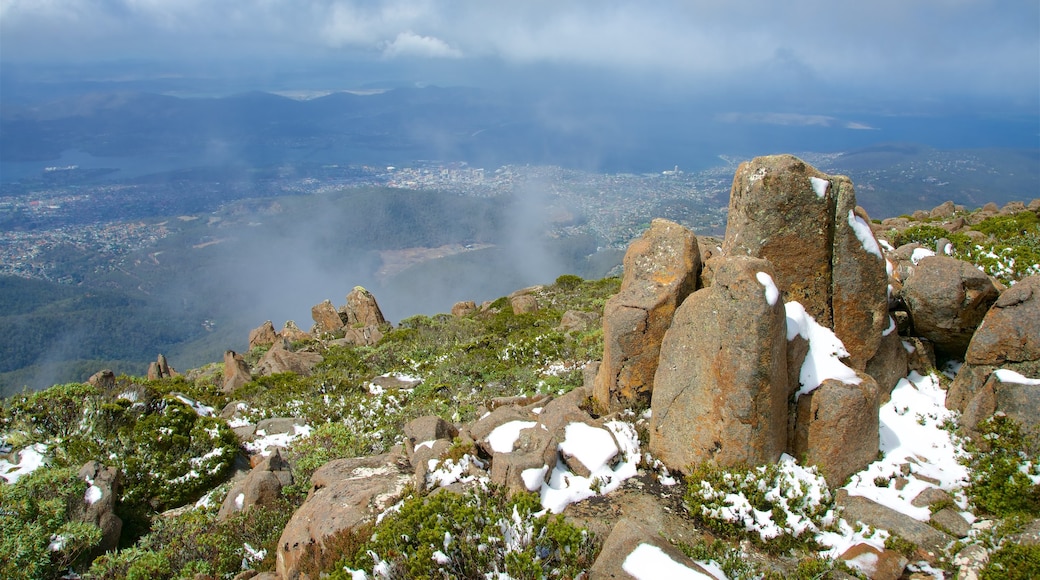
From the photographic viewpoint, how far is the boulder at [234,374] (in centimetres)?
2571

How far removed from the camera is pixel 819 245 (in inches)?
423

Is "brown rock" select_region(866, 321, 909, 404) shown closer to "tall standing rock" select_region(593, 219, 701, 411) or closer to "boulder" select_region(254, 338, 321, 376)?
"tall standing rock" select_region(593, 219, 701, 411)

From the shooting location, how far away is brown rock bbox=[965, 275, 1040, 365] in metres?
10.0

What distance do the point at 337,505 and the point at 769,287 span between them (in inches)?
320

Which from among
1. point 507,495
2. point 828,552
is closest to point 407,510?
point 507,495

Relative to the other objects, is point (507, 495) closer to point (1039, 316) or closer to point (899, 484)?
point (899, 484)

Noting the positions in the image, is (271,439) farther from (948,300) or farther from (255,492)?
(948,300)

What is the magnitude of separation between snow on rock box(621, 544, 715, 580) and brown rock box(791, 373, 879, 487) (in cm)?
383

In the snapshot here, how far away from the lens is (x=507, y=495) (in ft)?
28.2

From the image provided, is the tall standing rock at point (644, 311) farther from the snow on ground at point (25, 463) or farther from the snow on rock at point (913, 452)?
the snow on ground at point (25, 463)

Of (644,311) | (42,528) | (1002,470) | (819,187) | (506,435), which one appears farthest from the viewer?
(644,311)

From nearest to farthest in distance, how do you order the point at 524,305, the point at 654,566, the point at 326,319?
the point at 654,566 < the point at 524,305 < the point at 326,319

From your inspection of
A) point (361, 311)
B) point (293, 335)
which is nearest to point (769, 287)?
point (361, 311)

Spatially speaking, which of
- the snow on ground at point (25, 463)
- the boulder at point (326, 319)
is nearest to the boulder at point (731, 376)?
the snow on ground at point (25, 463)
